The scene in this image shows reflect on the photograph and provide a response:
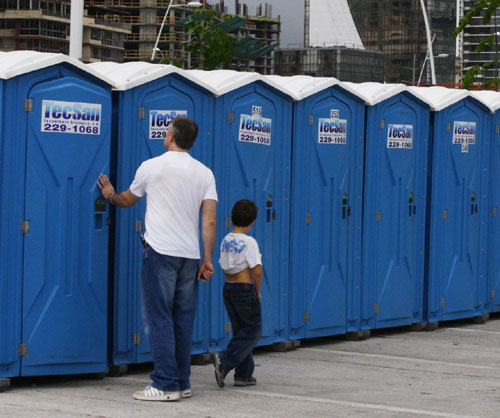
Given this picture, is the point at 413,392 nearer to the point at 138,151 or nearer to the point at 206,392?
the point at 206,392

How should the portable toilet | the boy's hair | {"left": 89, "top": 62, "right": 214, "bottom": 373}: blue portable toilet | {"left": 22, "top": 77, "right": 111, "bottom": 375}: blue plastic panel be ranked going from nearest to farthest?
{"left": 22, "top": 77, "right": 111, "bottom": 375}: blue plastic panel
the boy's hair
{"left": 89, "top": 62, "right": 214, "bottom": 373}: blue portable toilet
the portable toilet

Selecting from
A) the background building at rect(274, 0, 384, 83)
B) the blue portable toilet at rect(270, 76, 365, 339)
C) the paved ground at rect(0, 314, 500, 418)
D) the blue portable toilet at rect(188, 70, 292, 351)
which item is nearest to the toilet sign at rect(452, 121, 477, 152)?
the blue portable toilet at rect(270, 76, 365, 339)

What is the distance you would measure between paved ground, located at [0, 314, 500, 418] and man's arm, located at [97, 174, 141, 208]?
1.18m

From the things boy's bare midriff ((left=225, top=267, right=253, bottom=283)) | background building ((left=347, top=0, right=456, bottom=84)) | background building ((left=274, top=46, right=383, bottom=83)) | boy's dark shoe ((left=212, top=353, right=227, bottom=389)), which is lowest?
boy's dark shoe ((left=212, top=353, right=227, bottom=389))

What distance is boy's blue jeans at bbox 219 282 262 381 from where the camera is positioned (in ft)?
25.1

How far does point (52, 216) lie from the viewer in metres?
7.66

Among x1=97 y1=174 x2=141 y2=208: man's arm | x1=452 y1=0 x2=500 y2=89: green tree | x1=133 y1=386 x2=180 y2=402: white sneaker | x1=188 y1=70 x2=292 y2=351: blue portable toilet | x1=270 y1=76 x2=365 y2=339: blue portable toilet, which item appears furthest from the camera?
x1=452 y1=0 x2=500 y2=89: green tree

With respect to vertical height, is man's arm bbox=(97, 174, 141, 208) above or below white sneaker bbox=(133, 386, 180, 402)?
above

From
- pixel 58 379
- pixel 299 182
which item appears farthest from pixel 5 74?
pixel 299 182

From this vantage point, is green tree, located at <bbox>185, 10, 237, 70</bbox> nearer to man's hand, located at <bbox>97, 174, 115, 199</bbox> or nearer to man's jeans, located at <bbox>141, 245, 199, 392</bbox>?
man's hand, located at <bbox>97, 174, 115, 199</bbox>

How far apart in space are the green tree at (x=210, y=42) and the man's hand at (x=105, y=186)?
17.5 m

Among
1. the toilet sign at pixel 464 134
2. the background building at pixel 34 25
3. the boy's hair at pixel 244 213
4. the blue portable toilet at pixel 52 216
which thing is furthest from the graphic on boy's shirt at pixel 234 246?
the background building at pixel 34 25

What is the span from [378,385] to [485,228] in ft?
13.5

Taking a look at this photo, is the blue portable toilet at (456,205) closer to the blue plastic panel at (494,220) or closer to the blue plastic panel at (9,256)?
the blue plastic panel at (494,220)
